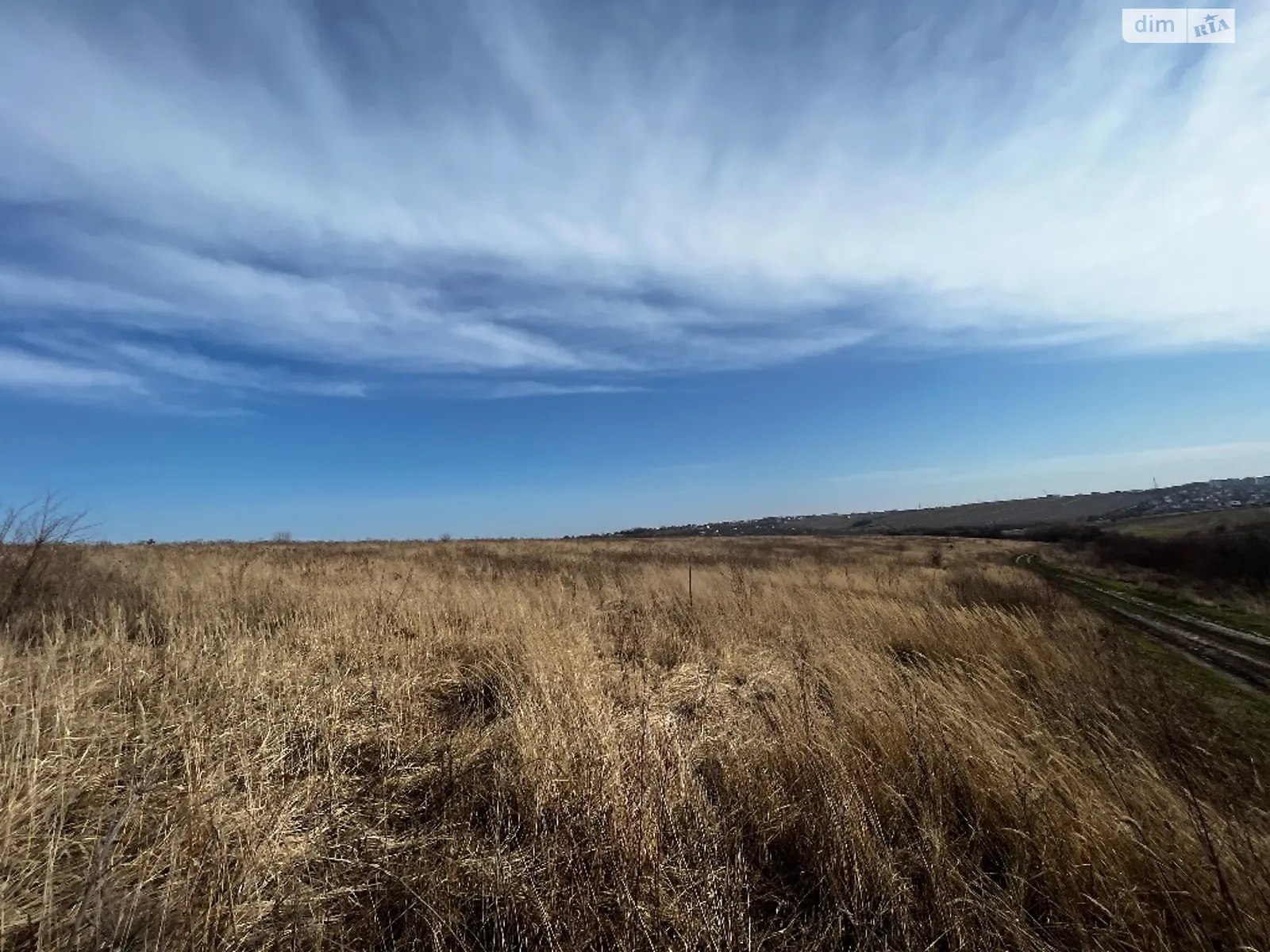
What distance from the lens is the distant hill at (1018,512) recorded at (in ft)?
359

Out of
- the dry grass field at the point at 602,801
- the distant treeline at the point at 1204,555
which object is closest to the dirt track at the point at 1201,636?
the dry grass field at the point at 602,801

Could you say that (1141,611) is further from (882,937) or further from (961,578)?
(882,937)

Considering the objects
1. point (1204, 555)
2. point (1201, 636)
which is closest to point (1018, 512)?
point (1204, 555)

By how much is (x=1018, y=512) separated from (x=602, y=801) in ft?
534

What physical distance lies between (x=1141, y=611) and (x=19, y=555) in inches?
876

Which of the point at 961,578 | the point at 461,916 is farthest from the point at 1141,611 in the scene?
the point at 461,916

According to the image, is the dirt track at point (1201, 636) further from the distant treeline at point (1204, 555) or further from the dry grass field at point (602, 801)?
the distant treeline at point (1204, 555)

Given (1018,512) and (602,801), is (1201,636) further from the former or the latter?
(1018,512)

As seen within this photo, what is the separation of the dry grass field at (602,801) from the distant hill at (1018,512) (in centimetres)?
9862

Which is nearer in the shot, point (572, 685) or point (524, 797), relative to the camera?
point (524, 797)

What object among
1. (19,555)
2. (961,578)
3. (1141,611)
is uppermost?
(19,555)

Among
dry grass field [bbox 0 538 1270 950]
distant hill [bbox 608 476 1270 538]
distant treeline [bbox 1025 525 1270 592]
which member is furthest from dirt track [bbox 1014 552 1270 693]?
distant hill [bbox 608 476 1270 538]

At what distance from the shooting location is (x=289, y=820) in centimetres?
310

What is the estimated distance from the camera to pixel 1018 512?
138875 millimetres
